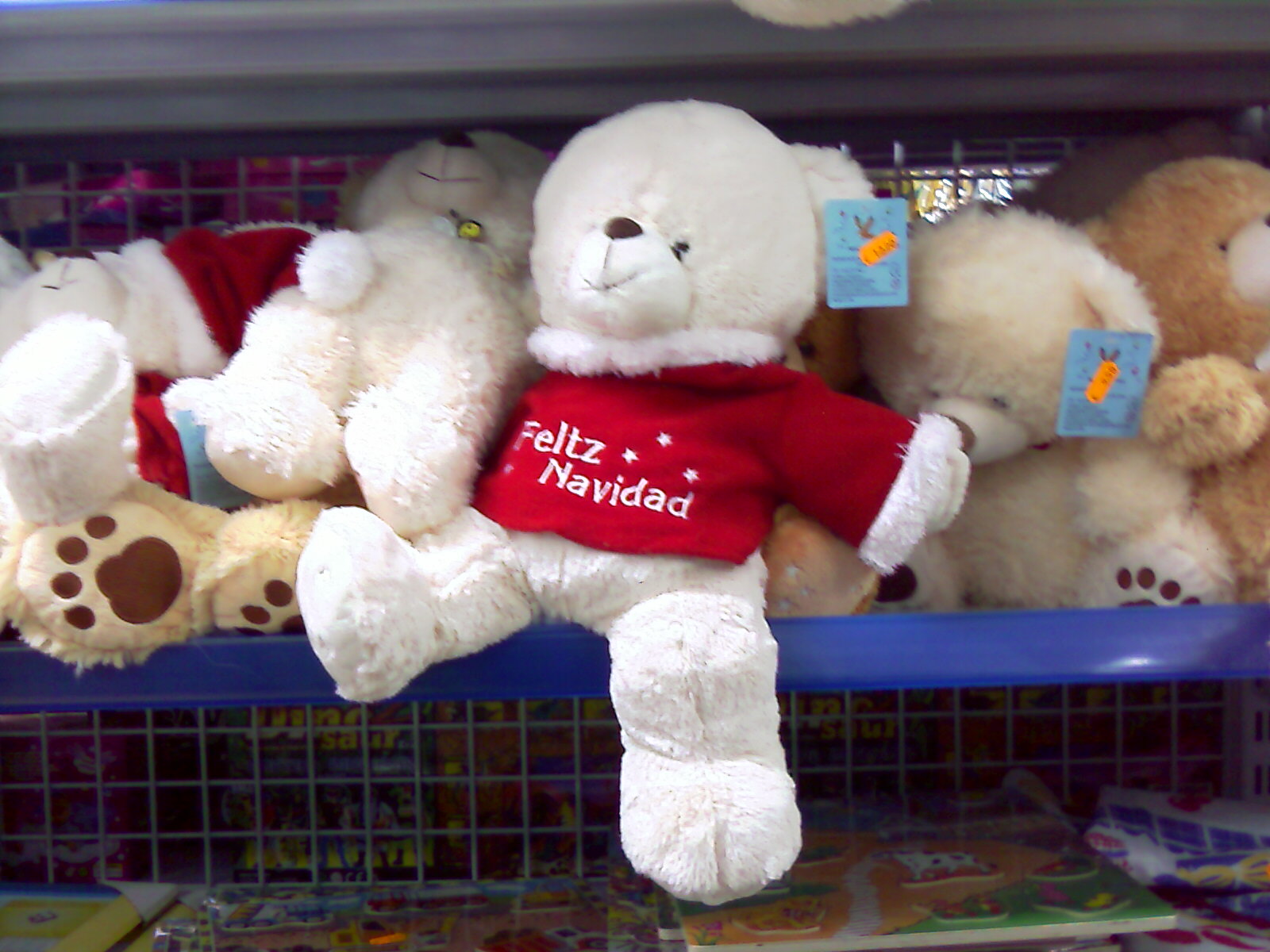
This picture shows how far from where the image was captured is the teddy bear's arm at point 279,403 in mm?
645

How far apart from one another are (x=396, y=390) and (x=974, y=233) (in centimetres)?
44

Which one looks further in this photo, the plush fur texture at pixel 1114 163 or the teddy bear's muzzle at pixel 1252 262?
the plush fur texture at pixel 1114 163

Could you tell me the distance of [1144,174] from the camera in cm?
84

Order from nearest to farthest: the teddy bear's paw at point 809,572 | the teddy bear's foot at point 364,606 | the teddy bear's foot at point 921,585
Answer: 1. the teddy bear's foot at point 364,606
2. the teddy bear's paw at point 809,572
3. the teddy bear's foot at point 921,585

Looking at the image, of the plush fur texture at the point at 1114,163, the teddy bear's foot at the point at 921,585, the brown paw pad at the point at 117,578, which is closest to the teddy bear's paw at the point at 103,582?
the brown paw pad at the point at 117,578

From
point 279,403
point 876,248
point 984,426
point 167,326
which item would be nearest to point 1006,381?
point 984,426

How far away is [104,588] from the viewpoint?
62 centimetres

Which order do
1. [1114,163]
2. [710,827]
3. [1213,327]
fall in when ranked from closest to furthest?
[710,827]
[1213,327]
[1114,163]

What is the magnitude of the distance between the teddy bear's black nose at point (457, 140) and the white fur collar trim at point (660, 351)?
213 millimetres

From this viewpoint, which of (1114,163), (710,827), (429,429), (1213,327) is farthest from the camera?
(1114,163)

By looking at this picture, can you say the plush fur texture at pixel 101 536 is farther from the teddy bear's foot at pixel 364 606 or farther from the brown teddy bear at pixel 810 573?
the brown teddy bear at pixel 810 573

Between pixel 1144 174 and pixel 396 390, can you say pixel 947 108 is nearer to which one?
pixel 1144 174

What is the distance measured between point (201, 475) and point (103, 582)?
0.09 m

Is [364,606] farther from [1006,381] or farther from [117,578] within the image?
[1006,381]
